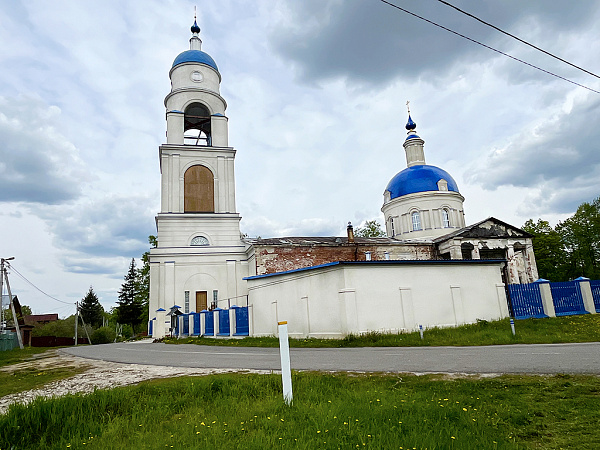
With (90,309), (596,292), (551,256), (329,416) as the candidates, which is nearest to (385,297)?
(596,292)

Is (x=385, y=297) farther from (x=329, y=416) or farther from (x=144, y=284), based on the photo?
(x=144, y=284)

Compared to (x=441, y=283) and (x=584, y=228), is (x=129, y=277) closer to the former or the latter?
(x=441, y=283)

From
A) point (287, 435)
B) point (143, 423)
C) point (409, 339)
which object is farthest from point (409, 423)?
point (409, 339)

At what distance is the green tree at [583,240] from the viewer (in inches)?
1815

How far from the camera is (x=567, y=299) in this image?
19.7m

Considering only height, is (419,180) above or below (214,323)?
above

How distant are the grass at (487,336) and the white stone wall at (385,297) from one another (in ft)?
2.38

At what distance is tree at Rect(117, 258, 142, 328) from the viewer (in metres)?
56.8

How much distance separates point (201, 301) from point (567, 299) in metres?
24.2

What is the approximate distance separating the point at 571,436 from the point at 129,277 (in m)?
65.9

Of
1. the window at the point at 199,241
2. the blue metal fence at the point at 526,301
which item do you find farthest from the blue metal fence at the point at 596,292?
the window at the point at 199,241

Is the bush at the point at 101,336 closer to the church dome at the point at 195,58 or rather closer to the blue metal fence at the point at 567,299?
the church dome at the point at 195,58

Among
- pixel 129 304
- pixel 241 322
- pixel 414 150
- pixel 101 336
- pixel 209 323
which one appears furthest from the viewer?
pixel 129 304

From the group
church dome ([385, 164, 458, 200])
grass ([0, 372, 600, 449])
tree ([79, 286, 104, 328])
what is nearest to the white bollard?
grass ([0, 372, 600, 449])
